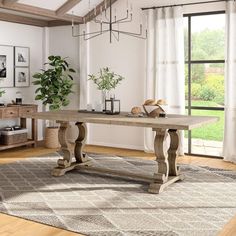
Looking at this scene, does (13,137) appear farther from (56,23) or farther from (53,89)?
(56,23)

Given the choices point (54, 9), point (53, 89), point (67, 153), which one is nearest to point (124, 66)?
point (53, 89)

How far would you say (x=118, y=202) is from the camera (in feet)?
12.8

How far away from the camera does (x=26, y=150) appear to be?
6758mm

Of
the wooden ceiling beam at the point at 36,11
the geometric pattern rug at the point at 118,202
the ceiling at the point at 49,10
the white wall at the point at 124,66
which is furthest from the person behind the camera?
the white wall at the point at 124,66

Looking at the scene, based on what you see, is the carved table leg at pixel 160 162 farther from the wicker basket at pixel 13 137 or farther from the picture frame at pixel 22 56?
→ the picture frame at pixel 22 56

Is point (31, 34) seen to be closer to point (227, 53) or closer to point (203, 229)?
point (227, 53)

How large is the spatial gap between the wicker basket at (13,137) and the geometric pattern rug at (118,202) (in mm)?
1282

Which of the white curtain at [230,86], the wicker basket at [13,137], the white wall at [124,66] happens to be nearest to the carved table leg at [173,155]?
the white curtain at [230,86]

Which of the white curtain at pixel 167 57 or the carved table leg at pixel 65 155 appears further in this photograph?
the white curtain at pixel 167 57

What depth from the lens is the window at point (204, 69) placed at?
6.27m

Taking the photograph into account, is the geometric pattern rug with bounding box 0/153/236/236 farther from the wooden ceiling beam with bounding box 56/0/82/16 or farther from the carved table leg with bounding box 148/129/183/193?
the wooden ceiling beam with bounding box 56/0/82/16

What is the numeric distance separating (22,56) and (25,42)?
0.94 ft

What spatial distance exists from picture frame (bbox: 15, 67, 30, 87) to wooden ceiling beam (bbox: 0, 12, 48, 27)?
0.86 m

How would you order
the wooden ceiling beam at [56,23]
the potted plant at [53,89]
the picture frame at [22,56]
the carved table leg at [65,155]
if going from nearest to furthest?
the carved table leg at [65,155] → the potted plant at [53,89] → the picture frame at [22,56] → the wooden ceiling beam at [56,23]
